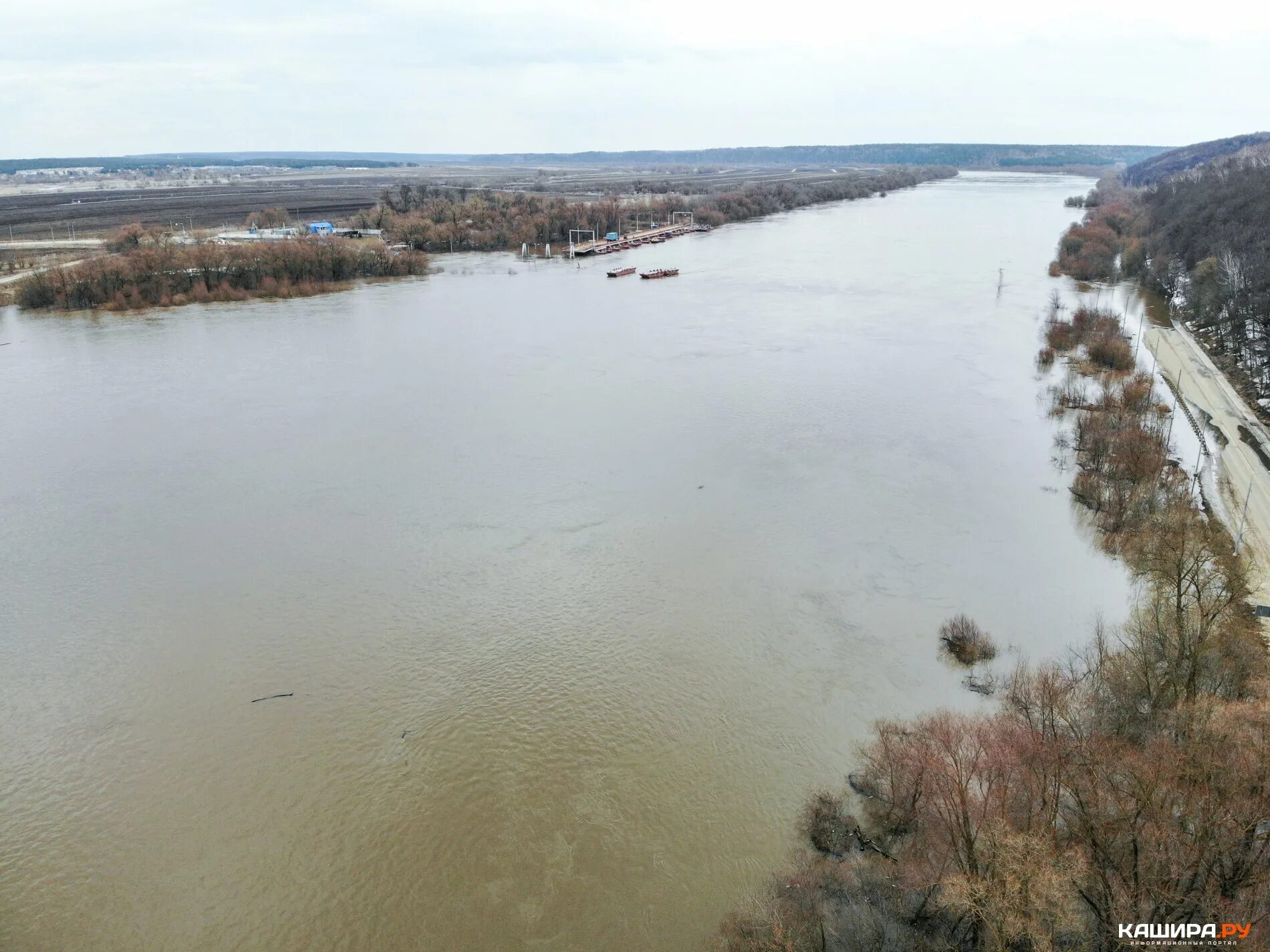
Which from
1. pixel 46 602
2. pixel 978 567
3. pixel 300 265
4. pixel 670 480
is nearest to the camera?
pixel 46 602

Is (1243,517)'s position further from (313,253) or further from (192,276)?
(192,276)

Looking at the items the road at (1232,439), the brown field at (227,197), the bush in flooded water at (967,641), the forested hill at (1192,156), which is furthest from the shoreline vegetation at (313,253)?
the forested hill at (1192,156)

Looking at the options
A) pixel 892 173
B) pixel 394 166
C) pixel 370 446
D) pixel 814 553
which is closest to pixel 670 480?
pixel 814 553

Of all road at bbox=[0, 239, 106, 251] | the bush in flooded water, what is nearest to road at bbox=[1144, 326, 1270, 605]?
the bush in flooded water

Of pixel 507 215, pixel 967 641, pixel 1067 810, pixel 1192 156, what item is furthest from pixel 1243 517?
pixel 1192 156

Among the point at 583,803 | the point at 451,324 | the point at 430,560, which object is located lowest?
the point at 583,803

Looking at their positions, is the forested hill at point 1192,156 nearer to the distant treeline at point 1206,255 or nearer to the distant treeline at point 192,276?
the distant treeline at point 1206,255

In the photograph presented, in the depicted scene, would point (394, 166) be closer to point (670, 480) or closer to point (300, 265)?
point (300, 265)
